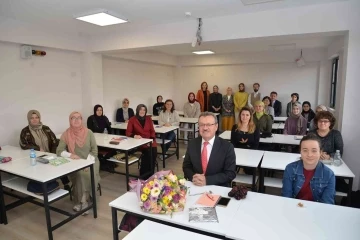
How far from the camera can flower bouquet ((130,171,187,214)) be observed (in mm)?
1651

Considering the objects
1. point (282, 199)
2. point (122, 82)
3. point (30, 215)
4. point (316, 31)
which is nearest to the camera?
point (282, 199)

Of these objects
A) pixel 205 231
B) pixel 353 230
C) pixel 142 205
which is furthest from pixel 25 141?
pixel 353 230

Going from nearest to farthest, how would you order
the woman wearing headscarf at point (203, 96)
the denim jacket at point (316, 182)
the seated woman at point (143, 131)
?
the denim jacket at point (316, 182), the seated woman at point (143, 131), the woman wearing headscarf at point (203, 96)

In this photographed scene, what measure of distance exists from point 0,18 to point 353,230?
17.0 feet

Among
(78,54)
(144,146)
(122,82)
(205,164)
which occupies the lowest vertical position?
(144,146)

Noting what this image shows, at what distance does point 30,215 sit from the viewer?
10.4 feet

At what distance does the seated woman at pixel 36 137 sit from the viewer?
375cm

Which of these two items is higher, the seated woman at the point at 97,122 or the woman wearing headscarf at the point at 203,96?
the woman wearing headscarf at the point at 203,96

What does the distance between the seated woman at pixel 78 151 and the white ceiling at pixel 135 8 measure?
156 cm

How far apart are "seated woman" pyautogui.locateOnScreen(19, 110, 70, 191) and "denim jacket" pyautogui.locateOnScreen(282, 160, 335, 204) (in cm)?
312

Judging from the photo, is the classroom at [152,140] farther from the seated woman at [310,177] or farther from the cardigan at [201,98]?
the cardigan at [201,98]

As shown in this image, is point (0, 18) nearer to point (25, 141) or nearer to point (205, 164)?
point (25, 141)

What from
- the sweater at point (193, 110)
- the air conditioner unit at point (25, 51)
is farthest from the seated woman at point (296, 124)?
the air conditioner unit at point (25, 51)

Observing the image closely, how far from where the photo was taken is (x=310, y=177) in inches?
80.5
